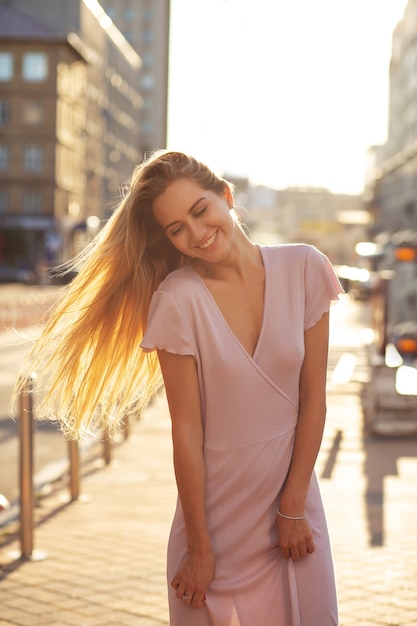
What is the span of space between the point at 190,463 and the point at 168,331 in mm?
305

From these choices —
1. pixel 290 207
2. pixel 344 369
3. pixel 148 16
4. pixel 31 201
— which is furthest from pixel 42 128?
pixel 290 207

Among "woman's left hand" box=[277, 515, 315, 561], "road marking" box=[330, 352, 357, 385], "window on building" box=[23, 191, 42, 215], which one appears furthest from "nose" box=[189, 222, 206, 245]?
"window on building" box=[23, 191, 42, 215]

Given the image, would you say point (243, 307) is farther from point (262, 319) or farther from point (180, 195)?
point (180, 195)

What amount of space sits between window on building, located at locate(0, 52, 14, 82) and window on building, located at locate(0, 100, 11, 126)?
1580 mm

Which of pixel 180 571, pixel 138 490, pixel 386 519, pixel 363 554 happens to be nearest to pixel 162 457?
pixel 138 490

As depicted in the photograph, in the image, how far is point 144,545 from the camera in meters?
→ 6.11

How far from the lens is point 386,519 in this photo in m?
6.89

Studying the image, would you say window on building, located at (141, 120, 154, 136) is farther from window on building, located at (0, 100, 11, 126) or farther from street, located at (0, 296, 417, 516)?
street, located at (0, 296, 417, 516)

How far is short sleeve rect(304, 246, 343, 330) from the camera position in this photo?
275 cm

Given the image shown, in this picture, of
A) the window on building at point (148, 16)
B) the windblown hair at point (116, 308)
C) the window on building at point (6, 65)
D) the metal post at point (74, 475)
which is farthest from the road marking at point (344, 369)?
the window on building at point (148, 16)

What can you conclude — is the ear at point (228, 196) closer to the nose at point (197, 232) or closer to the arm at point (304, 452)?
the nose at point (197, 232)

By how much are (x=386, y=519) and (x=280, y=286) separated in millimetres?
4444

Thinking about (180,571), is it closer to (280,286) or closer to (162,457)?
(280,286)

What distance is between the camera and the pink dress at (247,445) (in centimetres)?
263
